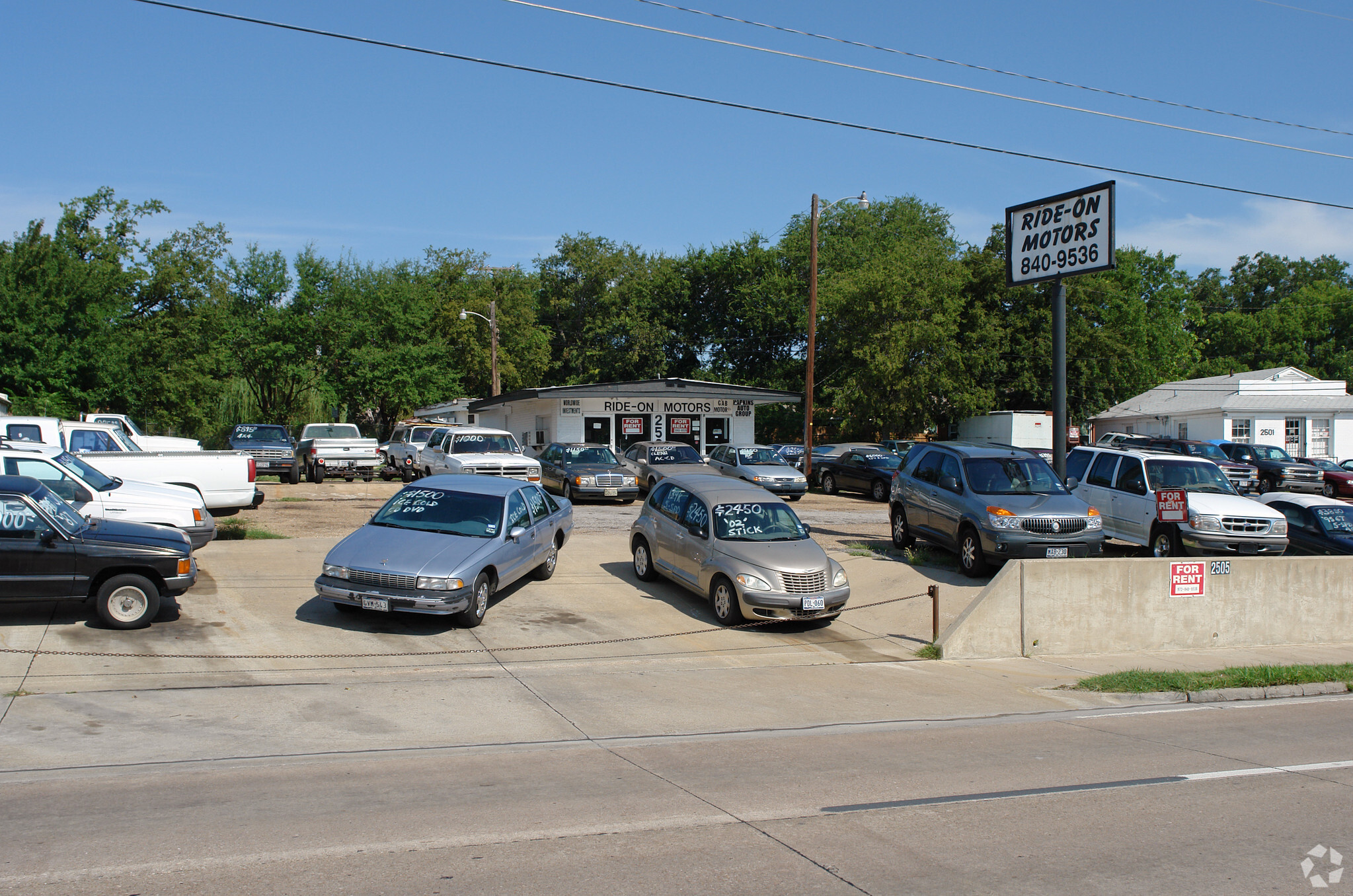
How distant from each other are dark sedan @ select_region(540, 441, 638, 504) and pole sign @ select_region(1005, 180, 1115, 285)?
10.9 metres

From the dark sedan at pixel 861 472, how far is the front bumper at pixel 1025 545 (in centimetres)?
1432

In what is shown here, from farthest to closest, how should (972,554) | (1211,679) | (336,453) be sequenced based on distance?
(336,453) → (972,554) → (1211,679)

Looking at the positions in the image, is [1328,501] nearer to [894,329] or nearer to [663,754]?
[663,754]

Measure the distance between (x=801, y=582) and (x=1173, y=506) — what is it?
23.1 ft

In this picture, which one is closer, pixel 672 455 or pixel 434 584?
pixel 434 584

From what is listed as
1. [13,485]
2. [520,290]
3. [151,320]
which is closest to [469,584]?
[13,485]

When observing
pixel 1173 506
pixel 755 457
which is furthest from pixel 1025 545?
pixel 755 457

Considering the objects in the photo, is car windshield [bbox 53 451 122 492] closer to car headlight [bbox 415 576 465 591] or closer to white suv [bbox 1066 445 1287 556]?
car headlight [bbox 415 576 465 591]

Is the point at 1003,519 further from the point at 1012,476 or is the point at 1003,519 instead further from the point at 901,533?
the point at 901,533

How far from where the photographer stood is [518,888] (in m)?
4.68

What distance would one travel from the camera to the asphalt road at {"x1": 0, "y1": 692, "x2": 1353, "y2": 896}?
4891mm

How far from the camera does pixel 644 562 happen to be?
50.3 feet

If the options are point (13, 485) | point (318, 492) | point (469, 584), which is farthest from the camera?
point (318, 492)

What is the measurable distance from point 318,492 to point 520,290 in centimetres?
4686
